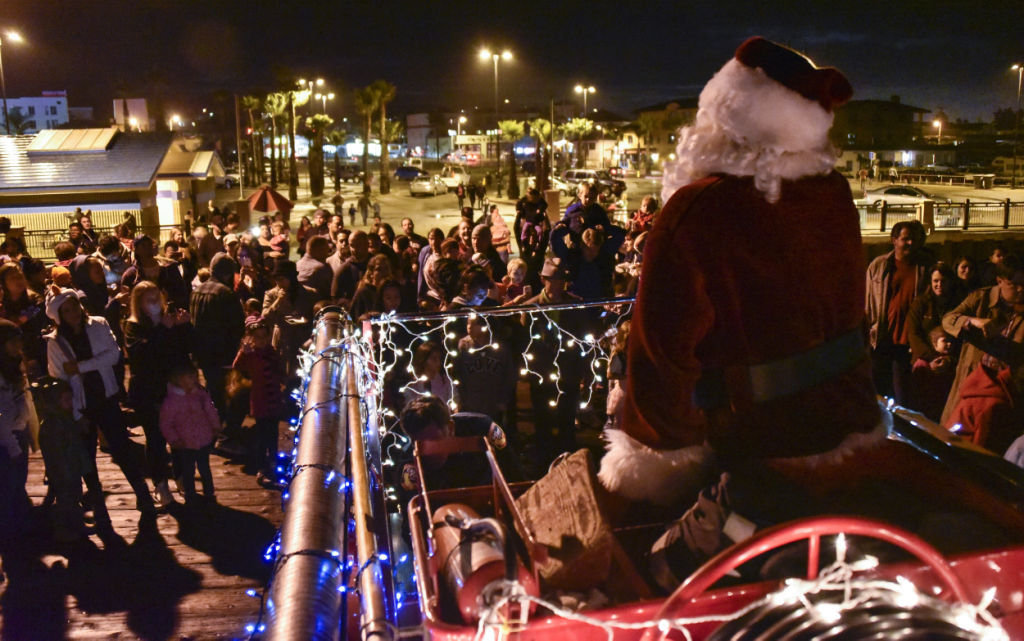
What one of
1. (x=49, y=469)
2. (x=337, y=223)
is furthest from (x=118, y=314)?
(x=337, y=223)

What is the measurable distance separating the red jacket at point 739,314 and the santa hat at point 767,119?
0.05m

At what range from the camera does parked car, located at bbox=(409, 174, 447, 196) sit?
44875mm

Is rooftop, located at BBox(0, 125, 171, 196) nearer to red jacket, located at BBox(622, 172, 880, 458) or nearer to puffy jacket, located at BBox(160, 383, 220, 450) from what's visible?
puffy jacket, located at BBox(160, 383, 220, 450)

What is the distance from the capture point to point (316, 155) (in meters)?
47.3

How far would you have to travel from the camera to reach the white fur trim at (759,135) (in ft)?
7.05

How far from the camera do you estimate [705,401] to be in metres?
2.25

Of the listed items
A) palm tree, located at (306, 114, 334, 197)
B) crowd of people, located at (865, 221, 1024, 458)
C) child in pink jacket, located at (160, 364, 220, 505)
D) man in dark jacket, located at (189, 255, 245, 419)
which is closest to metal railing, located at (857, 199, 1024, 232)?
crowd of people, located at (865, 221, 1024, 458)

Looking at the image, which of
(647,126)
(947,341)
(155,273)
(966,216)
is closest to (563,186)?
(966,216)

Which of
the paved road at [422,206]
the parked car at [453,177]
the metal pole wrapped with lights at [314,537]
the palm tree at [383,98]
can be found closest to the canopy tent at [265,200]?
the metal pole wrapped with lights at [314,537]

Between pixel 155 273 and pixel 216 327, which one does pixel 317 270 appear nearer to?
pixel 216 327

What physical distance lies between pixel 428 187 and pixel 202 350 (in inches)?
1542

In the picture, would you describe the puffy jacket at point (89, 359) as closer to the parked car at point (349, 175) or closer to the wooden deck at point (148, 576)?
the wooden deck at point (148, 576)

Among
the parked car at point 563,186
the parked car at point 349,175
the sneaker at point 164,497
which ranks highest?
the parked car at point 349,175

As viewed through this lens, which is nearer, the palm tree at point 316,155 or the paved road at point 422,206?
the paved road at point 422,206
